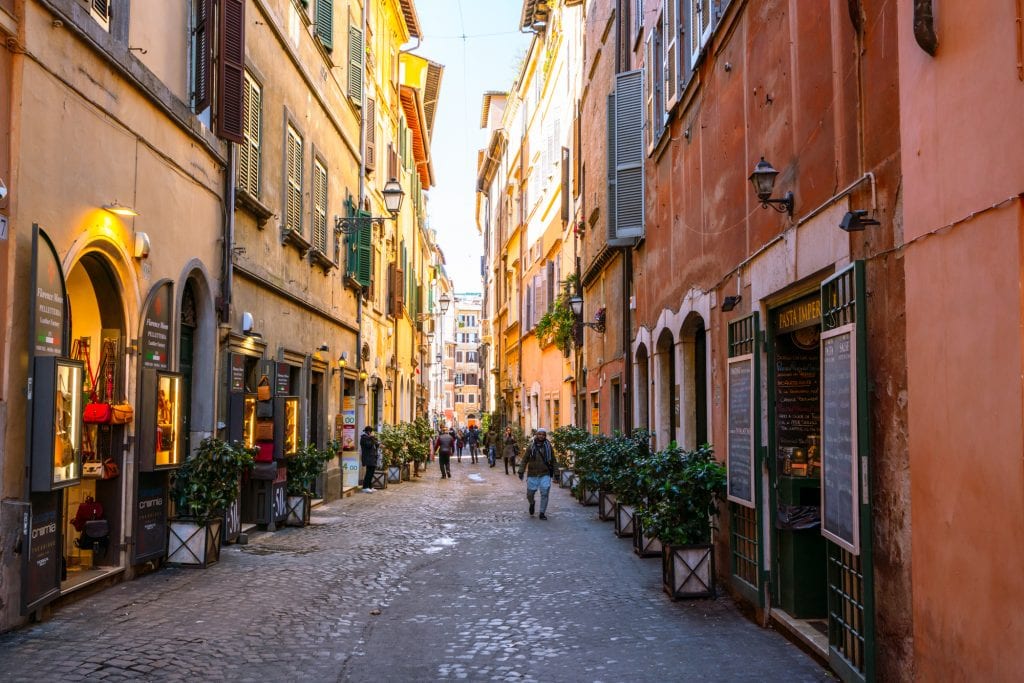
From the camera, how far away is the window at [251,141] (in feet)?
44.6

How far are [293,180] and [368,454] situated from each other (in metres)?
7.75

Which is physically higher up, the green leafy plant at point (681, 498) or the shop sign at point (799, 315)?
the shop sign at point (799, 315)

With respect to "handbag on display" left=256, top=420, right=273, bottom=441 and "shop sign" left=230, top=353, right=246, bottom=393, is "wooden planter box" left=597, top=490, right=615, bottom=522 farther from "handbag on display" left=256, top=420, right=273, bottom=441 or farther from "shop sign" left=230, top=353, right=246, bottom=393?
"shop sign" left=230, top=353, right=246, bottom=393

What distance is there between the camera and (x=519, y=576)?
34.6ft

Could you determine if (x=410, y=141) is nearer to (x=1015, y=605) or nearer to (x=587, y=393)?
(x=587, y=393)

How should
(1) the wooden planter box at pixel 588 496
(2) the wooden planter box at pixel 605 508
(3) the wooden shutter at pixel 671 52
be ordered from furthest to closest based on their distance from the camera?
(1) the wooden planter box at pixel 588 496
(2) the wooden planter box at pixel 605 508
(3) the wooden shutter at pixel 671 52

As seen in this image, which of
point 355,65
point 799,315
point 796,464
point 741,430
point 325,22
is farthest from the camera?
point 355,65

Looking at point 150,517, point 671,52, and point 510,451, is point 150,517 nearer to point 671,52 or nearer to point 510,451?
point 671,52

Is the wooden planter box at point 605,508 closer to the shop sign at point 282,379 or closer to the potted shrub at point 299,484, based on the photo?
the potted shrub at point 299,484

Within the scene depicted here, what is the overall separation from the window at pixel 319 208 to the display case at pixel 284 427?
364 centimetres

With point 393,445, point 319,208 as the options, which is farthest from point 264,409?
point 393,445

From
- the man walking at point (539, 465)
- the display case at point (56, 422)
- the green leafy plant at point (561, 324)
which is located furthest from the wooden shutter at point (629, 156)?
the display case at point (56, 422)

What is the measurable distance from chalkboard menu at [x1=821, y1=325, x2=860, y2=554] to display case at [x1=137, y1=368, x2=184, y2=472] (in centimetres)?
649

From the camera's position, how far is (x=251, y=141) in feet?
46.1
